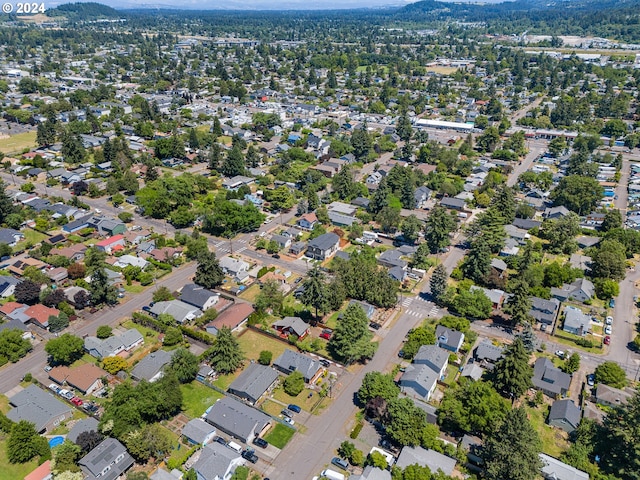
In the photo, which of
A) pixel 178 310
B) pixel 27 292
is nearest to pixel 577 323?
pixel 178 310

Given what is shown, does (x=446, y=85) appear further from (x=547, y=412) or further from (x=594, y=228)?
(x=547, y=412)

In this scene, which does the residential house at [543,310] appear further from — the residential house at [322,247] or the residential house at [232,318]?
the residential house at [232,318]

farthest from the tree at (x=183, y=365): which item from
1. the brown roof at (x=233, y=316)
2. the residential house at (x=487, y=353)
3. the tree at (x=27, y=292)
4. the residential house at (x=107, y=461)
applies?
the residential house at (x=487, y=353)

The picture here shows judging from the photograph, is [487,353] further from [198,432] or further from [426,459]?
[198,432]

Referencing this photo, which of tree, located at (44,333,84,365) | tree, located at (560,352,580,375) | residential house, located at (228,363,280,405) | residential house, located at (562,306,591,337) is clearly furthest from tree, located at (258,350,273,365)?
residential house, located at (562,306,591,337)

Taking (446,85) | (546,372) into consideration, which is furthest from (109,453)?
(446,85)

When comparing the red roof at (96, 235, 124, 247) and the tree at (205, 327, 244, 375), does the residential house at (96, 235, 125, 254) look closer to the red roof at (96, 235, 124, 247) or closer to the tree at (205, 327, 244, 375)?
the red roof at (96, 235, 124, 247)
